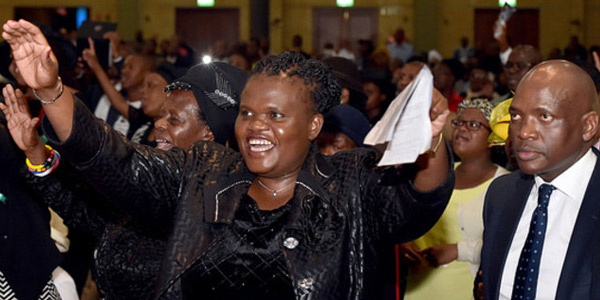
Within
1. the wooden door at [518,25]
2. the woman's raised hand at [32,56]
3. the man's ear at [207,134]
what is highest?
the wooden door at [518,25]

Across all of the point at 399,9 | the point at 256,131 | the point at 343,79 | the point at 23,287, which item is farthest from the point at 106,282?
the point at 399,9

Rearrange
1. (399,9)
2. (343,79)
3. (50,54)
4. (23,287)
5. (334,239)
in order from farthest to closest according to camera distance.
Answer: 1. (399,9)
2. (343,79)
3. (23,287)
4. (334,239)
5. (50,54)

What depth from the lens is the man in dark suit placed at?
2.72 meters

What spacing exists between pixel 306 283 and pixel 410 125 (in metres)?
0.60

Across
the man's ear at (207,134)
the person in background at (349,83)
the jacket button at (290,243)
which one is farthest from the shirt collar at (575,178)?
the person in background at (349,83)

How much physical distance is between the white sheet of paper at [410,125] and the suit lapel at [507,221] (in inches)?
31.1

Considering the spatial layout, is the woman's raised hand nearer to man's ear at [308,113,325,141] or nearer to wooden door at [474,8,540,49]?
man's ear at [308,113,325,141]

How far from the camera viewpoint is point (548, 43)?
19.8 m

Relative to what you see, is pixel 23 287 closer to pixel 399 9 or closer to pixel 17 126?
pixel 17 126

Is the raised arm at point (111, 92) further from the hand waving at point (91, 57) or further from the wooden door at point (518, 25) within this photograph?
the wooden door at point (518, 25)

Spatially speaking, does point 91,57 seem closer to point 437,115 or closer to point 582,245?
point 437,115

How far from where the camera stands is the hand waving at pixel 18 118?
3039 millimetres

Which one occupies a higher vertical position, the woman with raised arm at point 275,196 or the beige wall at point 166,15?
→ the beige wall at point 166,15

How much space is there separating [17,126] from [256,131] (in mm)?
992
